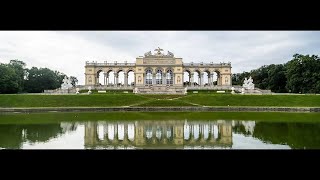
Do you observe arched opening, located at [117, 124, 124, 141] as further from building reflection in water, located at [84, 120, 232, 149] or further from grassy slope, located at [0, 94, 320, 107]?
grassy slope, located at [0, 94, 320, 107]

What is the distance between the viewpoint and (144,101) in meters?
37.7

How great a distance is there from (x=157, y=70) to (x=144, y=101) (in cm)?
3042

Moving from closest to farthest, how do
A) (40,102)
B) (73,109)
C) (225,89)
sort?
(73,109) < (40,102) < (225,89)

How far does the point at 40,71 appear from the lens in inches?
2756

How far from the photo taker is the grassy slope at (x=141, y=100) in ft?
115

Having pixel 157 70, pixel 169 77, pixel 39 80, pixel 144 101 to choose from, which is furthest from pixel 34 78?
pixel 144 101

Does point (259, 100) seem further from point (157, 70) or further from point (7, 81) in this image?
point (7, 81)

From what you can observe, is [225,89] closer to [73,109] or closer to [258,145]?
[73,109]

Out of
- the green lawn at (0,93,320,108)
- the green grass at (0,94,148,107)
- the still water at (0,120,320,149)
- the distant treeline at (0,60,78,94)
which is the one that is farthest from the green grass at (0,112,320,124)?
the distant treeline at (0,60,78,94)
